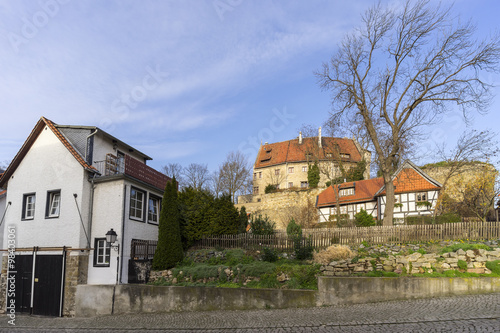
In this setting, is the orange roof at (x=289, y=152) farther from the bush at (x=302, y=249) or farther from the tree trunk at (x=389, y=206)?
the bush at (x=302, y=249)

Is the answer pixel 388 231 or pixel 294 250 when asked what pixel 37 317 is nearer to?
pixel 294 250

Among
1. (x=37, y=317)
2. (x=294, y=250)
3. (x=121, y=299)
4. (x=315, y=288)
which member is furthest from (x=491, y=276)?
(x=37, y=317)

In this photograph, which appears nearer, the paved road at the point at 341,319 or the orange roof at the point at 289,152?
the paved road at the point at 341,319

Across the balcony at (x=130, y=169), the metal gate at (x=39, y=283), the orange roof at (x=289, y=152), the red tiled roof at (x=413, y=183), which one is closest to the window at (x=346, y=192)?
the red tiled roof at (x=413, y=183)

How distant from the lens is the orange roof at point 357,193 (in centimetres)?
3831

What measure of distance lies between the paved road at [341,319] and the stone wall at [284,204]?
100 ft

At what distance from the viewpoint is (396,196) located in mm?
35531

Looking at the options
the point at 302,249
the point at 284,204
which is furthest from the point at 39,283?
the point at 284,204

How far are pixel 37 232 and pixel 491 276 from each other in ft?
62.2

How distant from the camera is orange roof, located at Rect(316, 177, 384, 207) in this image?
1508 inches

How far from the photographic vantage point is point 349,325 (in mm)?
10258

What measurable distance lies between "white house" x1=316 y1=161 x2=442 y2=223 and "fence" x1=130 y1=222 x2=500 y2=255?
14.3m

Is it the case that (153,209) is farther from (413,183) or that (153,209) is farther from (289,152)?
(289,152)

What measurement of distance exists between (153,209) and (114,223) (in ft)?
9.64
